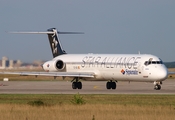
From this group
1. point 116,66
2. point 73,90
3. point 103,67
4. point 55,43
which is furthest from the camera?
point 55,43

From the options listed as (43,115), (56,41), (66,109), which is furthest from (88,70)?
(43,115)

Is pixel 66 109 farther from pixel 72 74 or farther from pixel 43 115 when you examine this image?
pixel 72 74

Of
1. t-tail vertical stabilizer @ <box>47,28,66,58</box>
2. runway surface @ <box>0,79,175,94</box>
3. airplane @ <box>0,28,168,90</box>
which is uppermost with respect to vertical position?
t-tail vertical stabilizer @ <box>47,28,66,58</box>

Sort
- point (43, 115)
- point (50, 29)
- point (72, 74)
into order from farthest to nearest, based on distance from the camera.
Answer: point (50, 29) → point (72, 74) → point (43, 115)

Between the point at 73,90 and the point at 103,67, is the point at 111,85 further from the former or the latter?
the point at 73,90

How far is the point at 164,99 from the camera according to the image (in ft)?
123

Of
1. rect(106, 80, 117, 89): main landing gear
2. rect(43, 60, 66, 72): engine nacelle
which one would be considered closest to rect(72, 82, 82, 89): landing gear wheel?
rect(106, 80, 117, 89): main landing gear

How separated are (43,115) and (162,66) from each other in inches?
1097

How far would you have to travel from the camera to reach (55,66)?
2363 inches

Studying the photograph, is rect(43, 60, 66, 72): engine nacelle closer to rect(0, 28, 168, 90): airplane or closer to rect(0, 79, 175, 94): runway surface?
rect(0, 28, 168, 90): airplane

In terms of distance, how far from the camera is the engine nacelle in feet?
197

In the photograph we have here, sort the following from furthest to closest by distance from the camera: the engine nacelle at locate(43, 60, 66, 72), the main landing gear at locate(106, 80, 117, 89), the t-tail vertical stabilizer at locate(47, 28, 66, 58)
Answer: the t-tail vertical stabilizer at locate(47, 28, 66, 58) < the engine nacelle at locate(43, 60, 66, 72) < the main landing gear at locate(106, 80, 117, 89)

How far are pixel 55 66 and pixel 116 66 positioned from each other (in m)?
7.81

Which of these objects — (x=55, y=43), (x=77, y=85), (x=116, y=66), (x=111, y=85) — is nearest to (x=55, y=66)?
(x=55, y=43)
